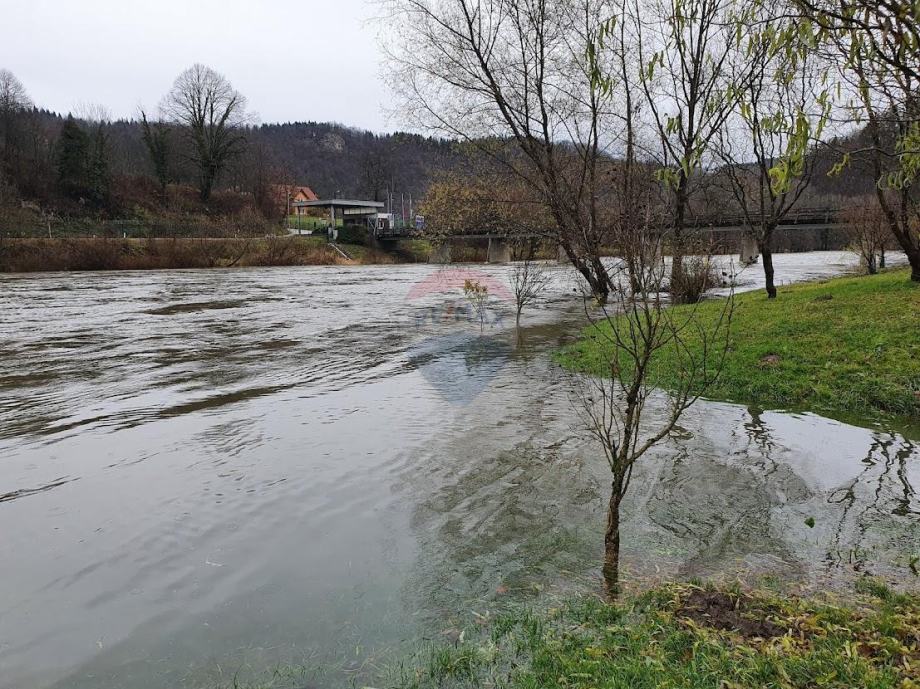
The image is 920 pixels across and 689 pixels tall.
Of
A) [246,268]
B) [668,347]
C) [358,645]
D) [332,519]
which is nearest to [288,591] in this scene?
[358,645]

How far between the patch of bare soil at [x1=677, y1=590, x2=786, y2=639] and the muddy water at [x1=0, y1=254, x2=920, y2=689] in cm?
62

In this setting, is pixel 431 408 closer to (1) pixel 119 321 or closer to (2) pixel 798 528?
(2) pixel 798 528

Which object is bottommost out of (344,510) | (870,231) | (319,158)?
(344,510)

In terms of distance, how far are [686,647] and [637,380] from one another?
183cm

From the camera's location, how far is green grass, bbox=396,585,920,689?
3289 mm

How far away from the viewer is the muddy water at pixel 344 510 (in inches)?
174

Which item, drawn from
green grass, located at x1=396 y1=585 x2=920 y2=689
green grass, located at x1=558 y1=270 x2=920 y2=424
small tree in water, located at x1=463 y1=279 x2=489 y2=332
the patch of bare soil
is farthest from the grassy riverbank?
the patch of bare soil

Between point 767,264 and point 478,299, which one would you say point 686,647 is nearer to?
point 767,264

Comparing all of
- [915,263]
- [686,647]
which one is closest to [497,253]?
[915,263]

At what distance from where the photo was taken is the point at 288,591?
16.1ft

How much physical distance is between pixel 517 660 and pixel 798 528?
3.23 m

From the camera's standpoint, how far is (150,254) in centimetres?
5288

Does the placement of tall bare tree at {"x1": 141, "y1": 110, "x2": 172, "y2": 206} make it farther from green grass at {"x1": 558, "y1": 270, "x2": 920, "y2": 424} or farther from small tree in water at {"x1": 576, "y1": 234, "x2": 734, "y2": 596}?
green grass at {"x1": 558, "y1": 270, "x2": 920, "y2": 424}

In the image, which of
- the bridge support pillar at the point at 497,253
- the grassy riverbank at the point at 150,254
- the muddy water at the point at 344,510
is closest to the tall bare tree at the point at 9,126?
the grassy riverbank at the point at 150,254
